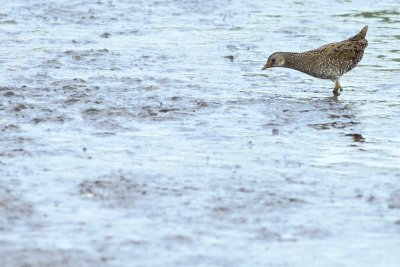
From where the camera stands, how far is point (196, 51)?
747 inches

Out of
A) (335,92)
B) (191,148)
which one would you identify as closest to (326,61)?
(335,92)

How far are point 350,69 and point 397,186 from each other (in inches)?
236

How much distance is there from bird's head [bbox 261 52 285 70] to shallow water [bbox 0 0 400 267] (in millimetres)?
294

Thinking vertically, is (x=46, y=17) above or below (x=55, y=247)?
above

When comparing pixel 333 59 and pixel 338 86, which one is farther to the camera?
pixel 333 59

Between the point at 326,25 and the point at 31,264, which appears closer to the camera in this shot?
the point at 31,264

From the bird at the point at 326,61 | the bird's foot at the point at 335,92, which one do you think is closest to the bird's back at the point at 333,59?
the bird at the point at 326,61

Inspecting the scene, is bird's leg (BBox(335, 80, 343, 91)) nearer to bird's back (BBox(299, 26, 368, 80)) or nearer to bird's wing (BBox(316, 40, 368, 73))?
bird's back (BBox(299, 26, 368, 80))

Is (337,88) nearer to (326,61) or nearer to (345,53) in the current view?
(326,61)

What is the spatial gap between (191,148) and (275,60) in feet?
14.8

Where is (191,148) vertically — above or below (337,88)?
below

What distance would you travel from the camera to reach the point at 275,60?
16.6 metres

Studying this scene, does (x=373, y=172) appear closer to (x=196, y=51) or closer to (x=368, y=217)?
(x=368, y=217)

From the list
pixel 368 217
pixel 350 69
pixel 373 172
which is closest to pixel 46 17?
pixel 350 69
